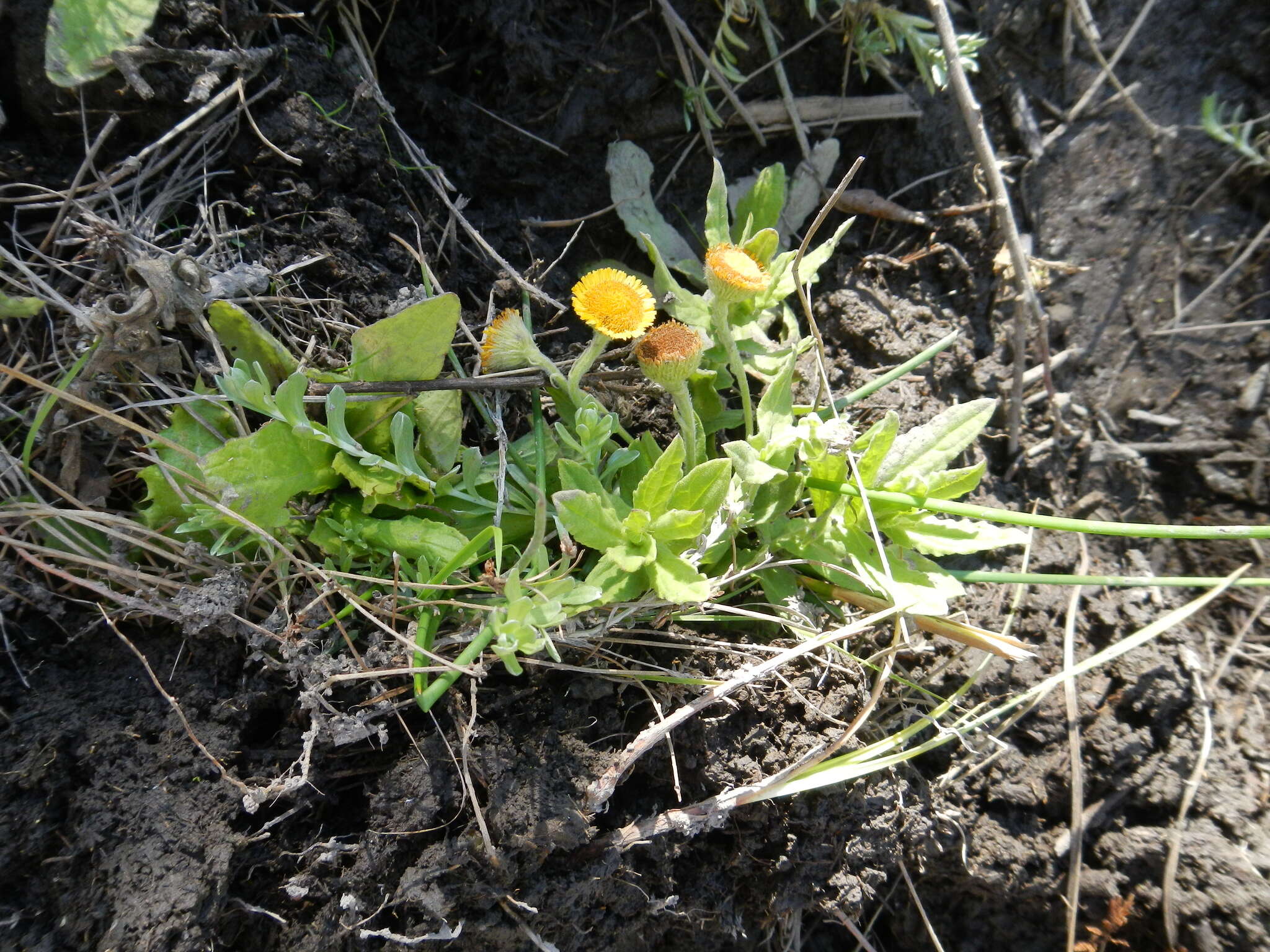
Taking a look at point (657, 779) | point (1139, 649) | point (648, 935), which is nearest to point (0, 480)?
point (657, 779)

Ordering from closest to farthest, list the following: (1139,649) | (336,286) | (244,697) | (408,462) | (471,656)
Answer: (471,656)
(244,697)
(408,462)
(336,286)
(1139,649)

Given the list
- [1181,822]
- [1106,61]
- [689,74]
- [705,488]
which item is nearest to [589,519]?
[705,488]

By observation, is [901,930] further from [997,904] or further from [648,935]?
[648,935]

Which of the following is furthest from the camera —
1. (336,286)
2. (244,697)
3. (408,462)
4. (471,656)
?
(336,286)

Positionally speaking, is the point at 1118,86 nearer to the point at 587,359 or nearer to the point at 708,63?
the point at 708,63

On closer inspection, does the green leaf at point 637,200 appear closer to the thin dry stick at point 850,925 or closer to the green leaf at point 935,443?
the green leaf at point 935,443

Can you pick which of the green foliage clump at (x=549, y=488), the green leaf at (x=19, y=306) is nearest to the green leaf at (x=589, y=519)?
the green foliage clump at (x=549, y=488)
